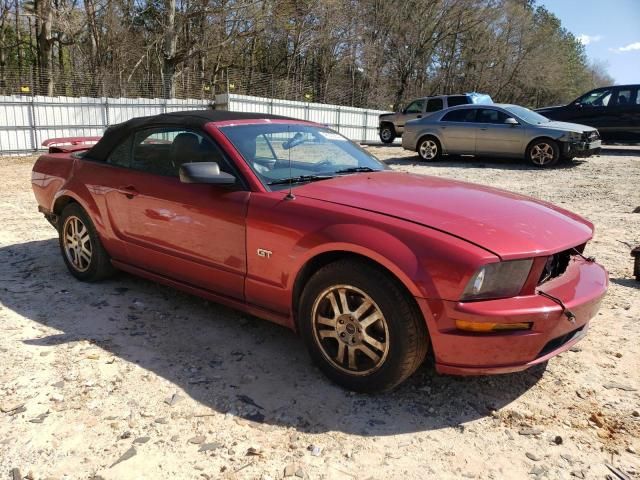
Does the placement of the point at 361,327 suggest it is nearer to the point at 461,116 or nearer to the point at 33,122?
the point at 461,116

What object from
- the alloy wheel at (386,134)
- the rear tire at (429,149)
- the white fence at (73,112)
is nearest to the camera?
the rear tire at (429,149)

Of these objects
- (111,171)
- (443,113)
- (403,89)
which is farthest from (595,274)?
(403,89)

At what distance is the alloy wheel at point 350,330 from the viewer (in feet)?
9.01

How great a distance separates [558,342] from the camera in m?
2.72

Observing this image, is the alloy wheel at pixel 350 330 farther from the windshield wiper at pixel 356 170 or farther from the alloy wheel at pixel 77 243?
the alloy wheel at pixel 77 243

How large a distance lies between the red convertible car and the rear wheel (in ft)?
30.9

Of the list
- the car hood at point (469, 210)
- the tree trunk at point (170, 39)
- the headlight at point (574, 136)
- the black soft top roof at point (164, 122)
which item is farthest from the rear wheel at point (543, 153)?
the tree trunk at point (170, 39)

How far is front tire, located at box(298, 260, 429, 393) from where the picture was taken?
2.63m

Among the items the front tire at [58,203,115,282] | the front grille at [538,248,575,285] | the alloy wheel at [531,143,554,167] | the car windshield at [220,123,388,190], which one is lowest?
the front tire at [58,203,115,282]

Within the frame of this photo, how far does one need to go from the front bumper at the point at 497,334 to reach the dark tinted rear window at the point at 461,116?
11245 millimetres

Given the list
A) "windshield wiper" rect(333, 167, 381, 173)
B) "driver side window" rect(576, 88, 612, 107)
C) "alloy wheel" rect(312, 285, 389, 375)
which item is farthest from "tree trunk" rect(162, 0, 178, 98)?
"alloy wheel" rect(312, 285, 389, 375)

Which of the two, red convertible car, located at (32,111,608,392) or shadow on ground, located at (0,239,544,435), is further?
shadow on ground, located at (0,239,544,435)

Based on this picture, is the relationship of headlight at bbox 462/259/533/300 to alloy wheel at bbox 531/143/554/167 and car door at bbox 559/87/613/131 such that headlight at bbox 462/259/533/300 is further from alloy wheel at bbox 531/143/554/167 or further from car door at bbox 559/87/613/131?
car door at bbox 559/87/613/131

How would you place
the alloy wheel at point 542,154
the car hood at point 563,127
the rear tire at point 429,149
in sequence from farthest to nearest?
the rear tire at point 429,149, the alloy wheel at point 542,154, the car hood at point 563,127
